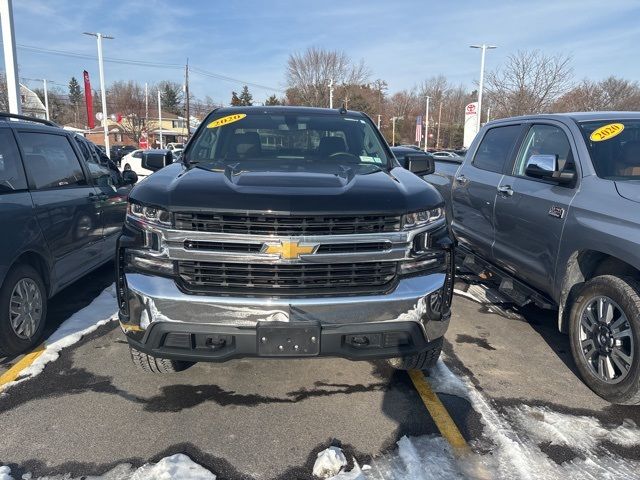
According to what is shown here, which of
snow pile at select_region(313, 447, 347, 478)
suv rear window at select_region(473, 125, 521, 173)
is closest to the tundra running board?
suv rear window at select_region(473, 125, 521, 173)

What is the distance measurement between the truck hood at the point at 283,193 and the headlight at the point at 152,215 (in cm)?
4

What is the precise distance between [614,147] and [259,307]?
323cm

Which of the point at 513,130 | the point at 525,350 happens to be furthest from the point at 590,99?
the point at 525,350

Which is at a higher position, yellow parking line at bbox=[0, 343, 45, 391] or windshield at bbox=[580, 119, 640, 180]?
windshield at bbox=[580, 119, 640, 180]

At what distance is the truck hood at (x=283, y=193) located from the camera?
2764 millimetres

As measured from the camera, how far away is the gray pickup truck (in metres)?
3.28

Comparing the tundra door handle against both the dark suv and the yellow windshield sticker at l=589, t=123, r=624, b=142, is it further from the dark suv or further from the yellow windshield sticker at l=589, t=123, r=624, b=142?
the dark suv

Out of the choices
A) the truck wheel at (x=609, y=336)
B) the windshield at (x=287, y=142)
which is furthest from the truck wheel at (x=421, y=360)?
the windshield at (x=287, y=142)

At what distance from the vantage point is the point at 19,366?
3.79 metres

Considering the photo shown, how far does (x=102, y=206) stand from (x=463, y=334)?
413cm

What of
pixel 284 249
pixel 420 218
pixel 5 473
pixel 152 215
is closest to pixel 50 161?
pixel 152 215

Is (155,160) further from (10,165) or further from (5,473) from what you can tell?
(5,473)

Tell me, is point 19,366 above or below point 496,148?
below

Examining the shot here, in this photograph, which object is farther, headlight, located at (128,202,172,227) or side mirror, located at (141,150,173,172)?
side mirror, located at (141,150,173,172)
